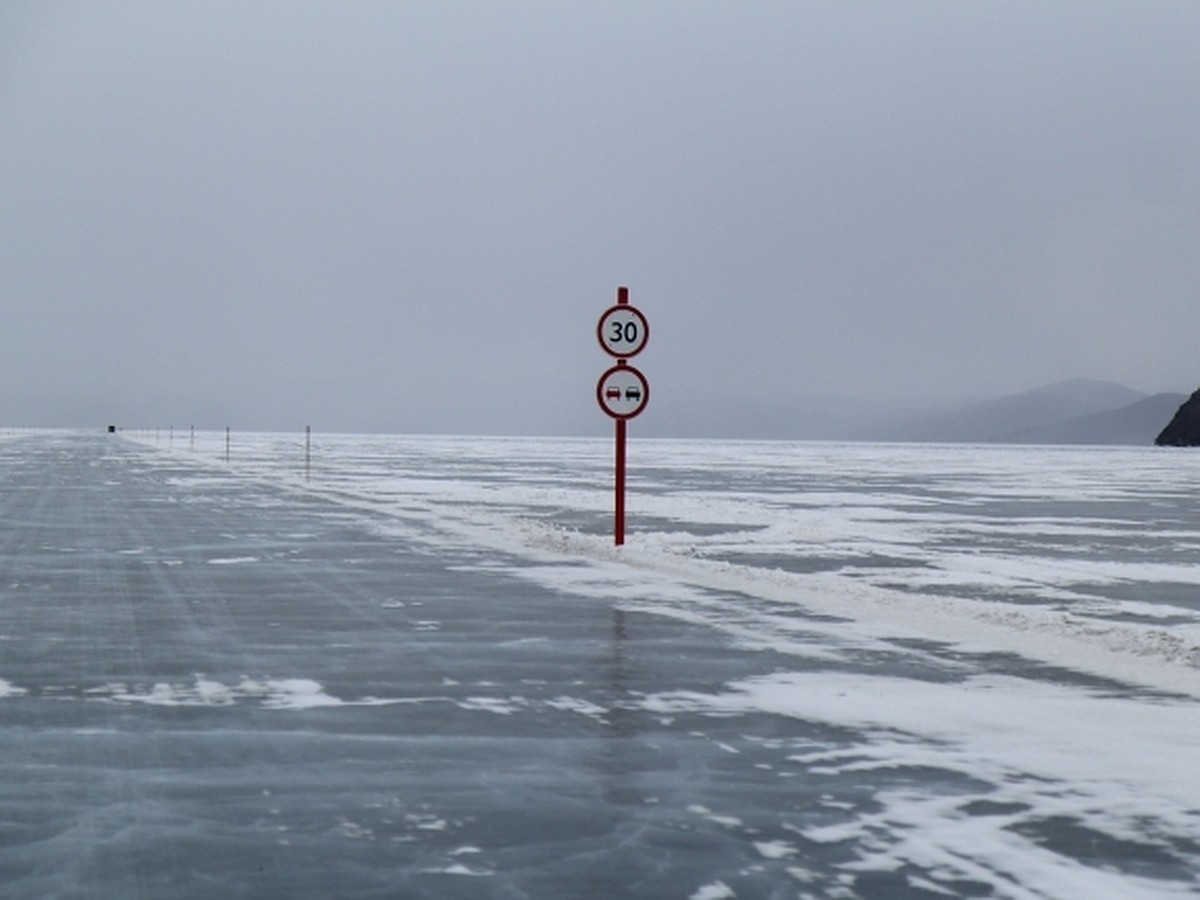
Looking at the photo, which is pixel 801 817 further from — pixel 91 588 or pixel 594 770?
pixel 91 588

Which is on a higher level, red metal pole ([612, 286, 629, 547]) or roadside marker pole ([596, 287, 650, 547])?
roadside marker pole ([596, 287, 650, 547])

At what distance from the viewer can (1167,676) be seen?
10078 mm

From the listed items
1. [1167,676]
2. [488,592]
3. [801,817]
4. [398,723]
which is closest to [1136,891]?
[801,817]

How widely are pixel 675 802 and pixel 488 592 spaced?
866cm

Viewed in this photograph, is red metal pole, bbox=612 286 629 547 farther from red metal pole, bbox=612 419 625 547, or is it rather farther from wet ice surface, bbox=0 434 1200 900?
wet ice surface, bbox=0 434 1200 900

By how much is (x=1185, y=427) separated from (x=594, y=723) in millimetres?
194328

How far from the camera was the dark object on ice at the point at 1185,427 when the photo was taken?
7397 inches

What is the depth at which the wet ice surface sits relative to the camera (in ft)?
18.2

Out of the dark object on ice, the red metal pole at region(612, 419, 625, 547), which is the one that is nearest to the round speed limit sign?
the red metal pole at region(612, 419, 625, 547)

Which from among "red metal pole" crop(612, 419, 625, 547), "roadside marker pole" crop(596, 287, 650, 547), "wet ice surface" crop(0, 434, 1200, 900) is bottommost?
"wet ice surface" crop(0, 434, 1200, 900)

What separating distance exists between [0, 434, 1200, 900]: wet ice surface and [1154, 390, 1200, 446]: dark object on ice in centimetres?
17872

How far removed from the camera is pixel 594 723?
8.27 meters

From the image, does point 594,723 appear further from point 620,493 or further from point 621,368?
point 621,368

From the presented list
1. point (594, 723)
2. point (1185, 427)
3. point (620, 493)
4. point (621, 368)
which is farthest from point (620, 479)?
point (1185, 427)
